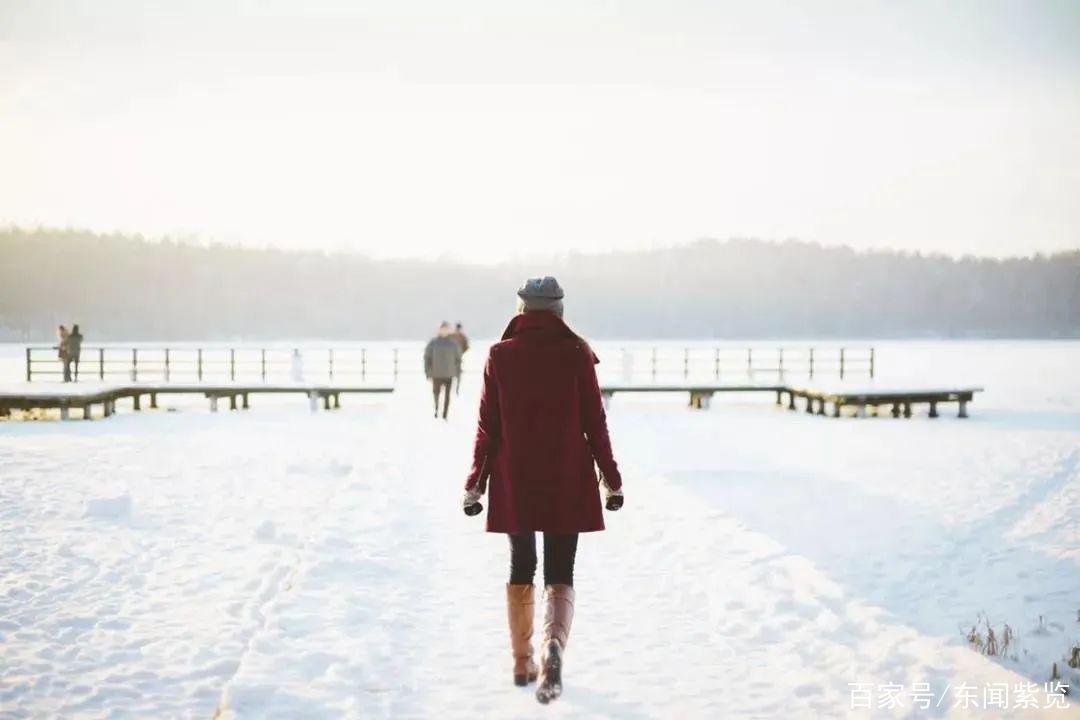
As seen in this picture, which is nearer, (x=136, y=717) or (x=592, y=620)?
(x=136, y=717)

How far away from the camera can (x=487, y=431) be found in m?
4.11

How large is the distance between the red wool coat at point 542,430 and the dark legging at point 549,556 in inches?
3.4

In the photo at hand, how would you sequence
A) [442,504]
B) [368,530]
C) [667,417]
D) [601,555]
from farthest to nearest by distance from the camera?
[667,417], [442,504], [368,530], [601,555]

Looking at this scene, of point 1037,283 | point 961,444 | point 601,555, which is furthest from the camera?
point 1037,283

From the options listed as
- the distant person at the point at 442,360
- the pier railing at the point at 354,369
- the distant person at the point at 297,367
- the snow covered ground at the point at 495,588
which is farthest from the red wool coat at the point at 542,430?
the distant person at the point at 297,367

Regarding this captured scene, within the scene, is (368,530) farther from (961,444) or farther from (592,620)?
(961,444)

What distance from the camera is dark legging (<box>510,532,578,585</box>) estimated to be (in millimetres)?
4125

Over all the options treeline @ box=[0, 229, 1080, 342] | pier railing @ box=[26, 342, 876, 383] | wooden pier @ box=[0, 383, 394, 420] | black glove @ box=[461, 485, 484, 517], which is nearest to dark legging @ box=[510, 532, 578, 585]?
black glove @ box=[461, 485, 484, 517]

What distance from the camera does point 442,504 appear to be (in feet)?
28.2

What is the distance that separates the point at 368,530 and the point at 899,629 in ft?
13.7

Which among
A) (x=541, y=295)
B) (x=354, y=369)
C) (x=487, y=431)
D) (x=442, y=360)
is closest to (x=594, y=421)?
(x=487, y=431)

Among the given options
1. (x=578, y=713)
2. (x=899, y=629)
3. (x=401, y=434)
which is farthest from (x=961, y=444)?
(x=578, y=713)

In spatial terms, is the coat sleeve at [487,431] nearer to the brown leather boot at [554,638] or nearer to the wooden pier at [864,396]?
the brown leather boot at [554,638]

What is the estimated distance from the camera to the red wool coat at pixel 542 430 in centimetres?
399
